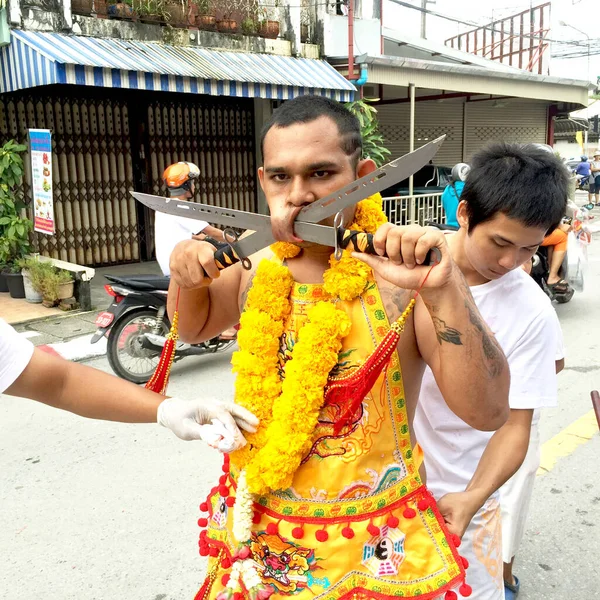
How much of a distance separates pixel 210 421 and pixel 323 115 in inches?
28.1

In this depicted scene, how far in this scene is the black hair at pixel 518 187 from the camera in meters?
1.81

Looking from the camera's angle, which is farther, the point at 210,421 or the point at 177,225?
the point at 177,225

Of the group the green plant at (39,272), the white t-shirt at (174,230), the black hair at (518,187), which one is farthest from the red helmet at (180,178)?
the black hair at (518,187)

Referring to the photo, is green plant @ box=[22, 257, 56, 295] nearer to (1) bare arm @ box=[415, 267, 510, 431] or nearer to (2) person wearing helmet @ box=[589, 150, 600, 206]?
(1) bare arm @ box=[415, 267, 510, 431]

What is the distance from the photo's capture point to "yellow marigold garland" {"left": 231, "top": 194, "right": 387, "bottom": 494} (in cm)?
137

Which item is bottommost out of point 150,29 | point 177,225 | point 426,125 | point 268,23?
point 177,225

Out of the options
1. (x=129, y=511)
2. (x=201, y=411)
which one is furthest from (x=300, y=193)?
(x=129, y=511)

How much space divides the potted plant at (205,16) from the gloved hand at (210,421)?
25.7 feet

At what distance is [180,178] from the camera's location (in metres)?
4.97

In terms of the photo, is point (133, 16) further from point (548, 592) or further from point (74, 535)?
point (548, 592)

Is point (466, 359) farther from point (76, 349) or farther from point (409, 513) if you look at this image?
point (76, 349)

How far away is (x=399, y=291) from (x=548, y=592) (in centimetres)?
184

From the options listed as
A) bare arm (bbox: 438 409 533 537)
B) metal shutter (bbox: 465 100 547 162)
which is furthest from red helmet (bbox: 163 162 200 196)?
metal shutter (bbox: 465 100 547 162)

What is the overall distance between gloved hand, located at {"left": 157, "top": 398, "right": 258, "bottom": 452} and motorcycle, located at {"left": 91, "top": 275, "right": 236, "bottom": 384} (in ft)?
11.4
